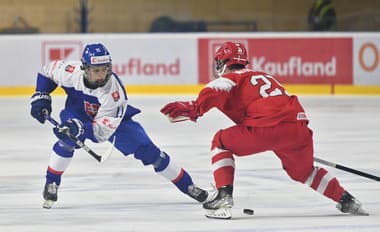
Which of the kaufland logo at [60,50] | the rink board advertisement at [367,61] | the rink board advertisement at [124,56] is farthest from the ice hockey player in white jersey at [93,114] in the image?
the rink board advertisement at [367,61]

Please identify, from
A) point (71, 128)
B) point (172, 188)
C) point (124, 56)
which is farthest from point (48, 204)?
point (124, 56)

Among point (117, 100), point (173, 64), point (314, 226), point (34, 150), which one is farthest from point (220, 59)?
point (173, 64)

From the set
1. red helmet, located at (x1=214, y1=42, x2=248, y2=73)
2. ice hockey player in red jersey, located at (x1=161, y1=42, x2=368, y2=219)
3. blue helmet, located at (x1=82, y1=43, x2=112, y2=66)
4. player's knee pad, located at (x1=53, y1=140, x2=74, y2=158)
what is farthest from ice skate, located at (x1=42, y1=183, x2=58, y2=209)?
red helmet, located at (x1=214, y1=42, x2=248, y2=73)

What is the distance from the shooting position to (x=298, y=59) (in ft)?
47.6

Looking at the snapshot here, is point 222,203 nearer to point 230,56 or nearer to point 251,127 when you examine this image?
point 251,127

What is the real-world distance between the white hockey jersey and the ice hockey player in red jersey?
2.00 ft

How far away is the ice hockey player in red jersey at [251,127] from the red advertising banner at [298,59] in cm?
904

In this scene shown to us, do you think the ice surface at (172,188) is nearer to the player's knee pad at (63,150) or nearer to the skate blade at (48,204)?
the skate blade at (48,204)

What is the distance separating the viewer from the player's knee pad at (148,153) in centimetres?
577

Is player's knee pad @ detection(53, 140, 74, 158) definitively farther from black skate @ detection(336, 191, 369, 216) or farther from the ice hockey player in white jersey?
black skate @ detection(336, 191, 369, 216)

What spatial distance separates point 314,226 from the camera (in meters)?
5.13

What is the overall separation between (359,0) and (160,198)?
36.8 feet

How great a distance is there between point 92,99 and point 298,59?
9.01 metres

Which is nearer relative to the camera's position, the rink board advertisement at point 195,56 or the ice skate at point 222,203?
the ice skate at point 222,203
